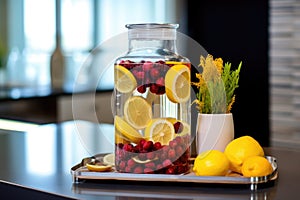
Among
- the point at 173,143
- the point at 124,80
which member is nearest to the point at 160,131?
the point at 173,143

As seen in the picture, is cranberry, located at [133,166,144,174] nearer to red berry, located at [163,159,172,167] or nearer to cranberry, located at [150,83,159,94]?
red berry, located at [163,159,172,167]

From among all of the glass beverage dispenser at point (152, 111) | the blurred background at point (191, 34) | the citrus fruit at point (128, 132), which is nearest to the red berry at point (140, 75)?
the glass beverage dispenser at point (152, 111)

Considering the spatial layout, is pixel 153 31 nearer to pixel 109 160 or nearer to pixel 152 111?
pixel 152 111

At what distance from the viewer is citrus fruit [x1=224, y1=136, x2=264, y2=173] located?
1200 mm

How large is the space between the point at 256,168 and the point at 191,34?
3818 millimetres

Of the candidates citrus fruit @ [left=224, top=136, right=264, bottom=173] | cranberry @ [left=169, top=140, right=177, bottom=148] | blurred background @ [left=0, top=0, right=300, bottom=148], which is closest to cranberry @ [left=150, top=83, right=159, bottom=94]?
cranberry @ [left=169, top=140, right=177, bottom=148]

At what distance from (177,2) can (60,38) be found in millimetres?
1194

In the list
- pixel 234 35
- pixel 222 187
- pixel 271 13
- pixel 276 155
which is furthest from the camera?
pixel 234 35

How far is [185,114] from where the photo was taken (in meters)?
1.23

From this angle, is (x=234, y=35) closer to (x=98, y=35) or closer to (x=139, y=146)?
(x=98, y=35)

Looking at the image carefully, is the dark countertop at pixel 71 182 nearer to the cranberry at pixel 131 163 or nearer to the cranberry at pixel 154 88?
the cranberry at pixel 131 163

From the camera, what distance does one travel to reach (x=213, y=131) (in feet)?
4.31

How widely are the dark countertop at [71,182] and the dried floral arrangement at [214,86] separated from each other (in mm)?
224

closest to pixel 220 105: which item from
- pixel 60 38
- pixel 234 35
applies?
pixel 234 35
